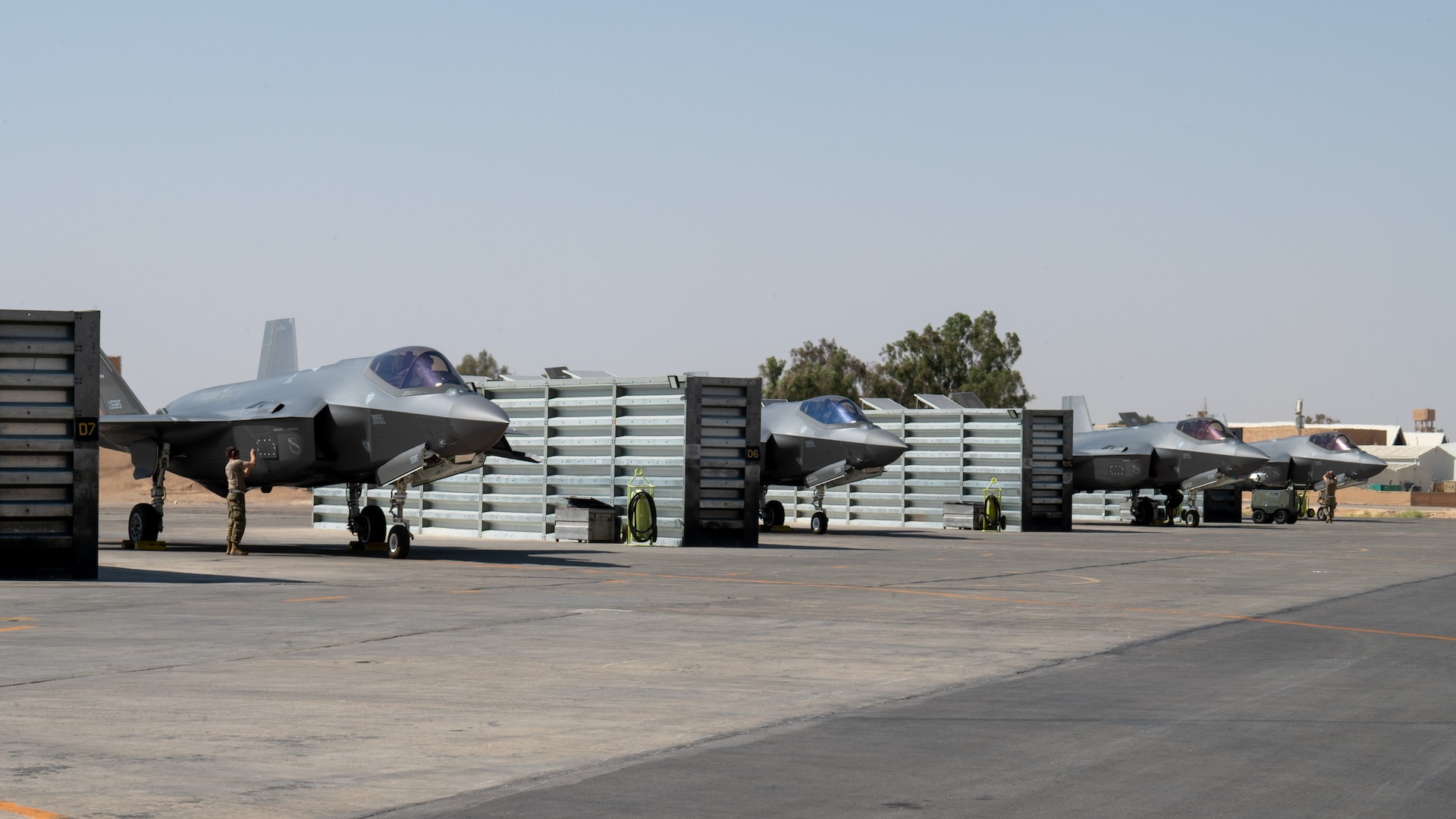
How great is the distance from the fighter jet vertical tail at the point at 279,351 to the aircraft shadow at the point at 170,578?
12.0 m

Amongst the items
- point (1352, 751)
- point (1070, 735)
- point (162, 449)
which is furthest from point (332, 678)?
point (162, 449)

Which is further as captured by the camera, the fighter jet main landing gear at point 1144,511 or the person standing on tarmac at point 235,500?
the fighter jet main landing gear at point 1144,511

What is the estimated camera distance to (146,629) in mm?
11938

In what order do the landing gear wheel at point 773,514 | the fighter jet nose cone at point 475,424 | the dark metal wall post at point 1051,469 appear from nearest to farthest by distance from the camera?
1. the fighter jet nose cone at point 475,424
2. the landing gear wheel at point 773,514
3. the dark metal wall post at point 1051,469

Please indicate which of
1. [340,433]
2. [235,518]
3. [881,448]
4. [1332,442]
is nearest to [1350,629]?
[340,433]

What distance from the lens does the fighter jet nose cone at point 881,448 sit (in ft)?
117

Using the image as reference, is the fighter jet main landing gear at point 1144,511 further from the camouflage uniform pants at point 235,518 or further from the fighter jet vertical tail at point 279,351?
the camouflage uniform pants at point 235,518

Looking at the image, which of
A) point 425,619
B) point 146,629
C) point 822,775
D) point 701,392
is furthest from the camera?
point 701,392

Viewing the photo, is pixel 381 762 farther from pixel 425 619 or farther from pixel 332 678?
pixel 425 619

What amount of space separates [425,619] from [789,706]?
17.7 feet

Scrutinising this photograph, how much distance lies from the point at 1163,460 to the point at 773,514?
14.3 metres

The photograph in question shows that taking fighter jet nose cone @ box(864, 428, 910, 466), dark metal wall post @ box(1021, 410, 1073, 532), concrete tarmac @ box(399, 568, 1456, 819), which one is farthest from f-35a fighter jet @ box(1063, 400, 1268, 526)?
concrete tarmac @ box(399, 568, 1456, 819)

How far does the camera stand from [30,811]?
5617mm

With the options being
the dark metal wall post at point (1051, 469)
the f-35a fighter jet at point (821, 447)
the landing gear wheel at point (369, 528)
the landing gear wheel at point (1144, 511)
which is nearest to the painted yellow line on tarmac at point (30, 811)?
the landing gear wheel at point (369, 528)
